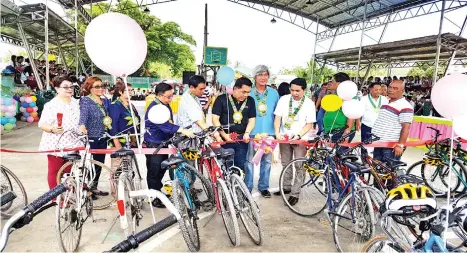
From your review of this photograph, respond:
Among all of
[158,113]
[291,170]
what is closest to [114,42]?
[158,113]

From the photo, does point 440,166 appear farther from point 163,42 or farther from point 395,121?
point 163,42

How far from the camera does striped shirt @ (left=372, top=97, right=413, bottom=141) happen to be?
145 inches

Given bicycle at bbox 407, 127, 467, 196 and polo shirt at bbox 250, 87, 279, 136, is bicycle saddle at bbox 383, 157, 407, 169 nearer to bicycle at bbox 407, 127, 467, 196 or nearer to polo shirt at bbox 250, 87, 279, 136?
bicycle at bbox 407, 127, 467, 196

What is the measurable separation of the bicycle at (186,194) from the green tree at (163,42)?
28803 millimetres

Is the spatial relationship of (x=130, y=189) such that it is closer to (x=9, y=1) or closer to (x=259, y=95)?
(x=259, y=95)

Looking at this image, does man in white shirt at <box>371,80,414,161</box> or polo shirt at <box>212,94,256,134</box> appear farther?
polo shirt at <box>212,94,256,134</box>

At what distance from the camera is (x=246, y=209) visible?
9.91 ft

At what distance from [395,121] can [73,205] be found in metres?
3.43

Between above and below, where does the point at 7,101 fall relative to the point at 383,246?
above

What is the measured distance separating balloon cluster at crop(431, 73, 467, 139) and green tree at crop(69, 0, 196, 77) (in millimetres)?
29843

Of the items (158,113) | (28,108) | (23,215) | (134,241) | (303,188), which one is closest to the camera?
(134,241)

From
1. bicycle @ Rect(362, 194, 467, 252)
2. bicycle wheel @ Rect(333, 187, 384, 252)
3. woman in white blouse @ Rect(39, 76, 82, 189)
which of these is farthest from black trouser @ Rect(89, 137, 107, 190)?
bicycle @ Rect(362, 194, 467, 252)

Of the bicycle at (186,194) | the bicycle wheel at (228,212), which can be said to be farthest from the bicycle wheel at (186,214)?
the bicycle wheel at (228,212)

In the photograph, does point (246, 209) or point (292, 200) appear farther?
point (292, 200)
